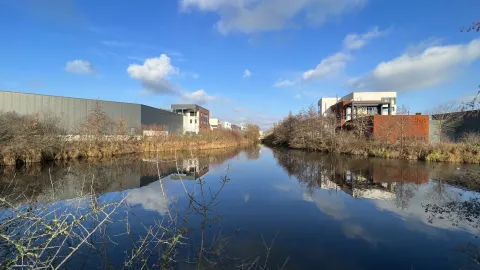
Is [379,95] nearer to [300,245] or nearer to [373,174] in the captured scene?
[373,174]

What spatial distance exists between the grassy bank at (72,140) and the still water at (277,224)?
274cm

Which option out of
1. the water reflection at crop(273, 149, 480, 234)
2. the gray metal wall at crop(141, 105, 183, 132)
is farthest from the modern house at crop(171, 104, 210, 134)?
the water reflection at crop(273, 149, 480, 234)

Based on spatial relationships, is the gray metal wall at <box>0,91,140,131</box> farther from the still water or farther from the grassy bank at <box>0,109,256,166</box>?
the still water

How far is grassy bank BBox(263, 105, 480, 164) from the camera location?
69.3ft

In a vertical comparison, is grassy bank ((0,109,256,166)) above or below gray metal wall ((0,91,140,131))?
below

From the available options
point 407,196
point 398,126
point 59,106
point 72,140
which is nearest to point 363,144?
point 398,126

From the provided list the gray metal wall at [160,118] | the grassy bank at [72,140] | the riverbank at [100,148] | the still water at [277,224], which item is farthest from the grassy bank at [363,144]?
the gray metal wall at [160,118]

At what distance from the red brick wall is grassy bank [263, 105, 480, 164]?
167 cm

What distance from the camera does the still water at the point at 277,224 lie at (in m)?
4.65

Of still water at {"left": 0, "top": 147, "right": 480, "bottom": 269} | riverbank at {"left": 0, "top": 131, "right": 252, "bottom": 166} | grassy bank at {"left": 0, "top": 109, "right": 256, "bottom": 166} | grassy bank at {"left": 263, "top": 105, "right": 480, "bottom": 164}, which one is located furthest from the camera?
grassy bank at {"left": 263, "top": 105, "right": 480, "bottom": 164}

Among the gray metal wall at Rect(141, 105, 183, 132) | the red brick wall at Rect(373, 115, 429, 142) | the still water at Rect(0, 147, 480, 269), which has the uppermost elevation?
the gray metal wall at Rect(141, 105, 183, 132)

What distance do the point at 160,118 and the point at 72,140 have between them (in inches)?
1106

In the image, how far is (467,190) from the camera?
10680 millimetres

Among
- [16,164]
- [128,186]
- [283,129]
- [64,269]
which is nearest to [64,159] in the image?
[16,164]
